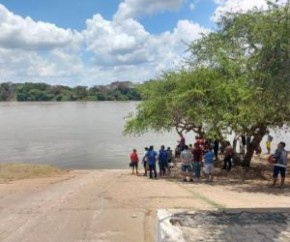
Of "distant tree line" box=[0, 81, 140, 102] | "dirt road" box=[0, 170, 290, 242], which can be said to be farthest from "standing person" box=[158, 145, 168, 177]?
"distant tree line" box=[0, 81, 140, 102]

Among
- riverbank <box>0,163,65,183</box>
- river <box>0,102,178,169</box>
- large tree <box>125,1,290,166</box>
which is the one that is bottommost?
river <box>0,102,178,169</box>

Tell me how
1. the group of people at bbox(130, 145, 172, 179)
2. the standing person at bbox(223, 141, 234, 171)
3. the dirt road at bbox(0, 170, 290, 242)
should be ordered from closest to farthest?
the dirt road at bbox(0, 170, 290, 242) → the group of people at bbox(130, 145, 172, 179) → the standing person at bbox(223, 141, 234, 171)

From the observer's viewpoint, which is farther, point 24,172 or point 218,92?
point 24,172

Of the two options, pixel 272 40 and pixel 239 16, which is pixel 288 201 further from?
pixel 239 16

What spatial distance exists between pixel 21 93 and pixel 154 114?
517 ft

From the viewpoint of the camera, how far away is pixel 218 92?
22.4 meters

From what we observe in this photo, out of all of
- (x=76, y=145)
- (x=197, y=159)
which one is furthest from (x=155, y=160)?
(x=76, y=145)

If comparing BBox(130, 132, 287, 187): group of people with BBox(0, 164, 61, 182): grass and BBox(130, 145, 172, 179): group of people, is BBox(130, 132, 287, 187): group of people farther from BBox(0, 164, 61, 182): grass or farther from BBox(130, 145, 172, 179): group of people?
BBox(0, 164, 61, 182): grass

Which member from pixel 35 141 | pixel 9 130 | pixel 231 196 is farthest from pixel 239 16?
pixel 9 130

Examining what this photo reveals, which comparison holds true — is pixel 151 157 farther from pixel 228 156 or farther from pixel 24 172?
pixel 24 172

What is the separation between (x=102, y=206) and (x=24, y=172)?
591 inches

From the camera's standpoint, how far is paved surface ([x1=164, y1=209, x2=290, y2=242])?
27.9 ft

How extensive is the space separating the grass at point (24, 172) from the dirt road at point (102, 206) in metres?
7.01

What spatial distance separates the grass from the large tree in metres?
5.06
